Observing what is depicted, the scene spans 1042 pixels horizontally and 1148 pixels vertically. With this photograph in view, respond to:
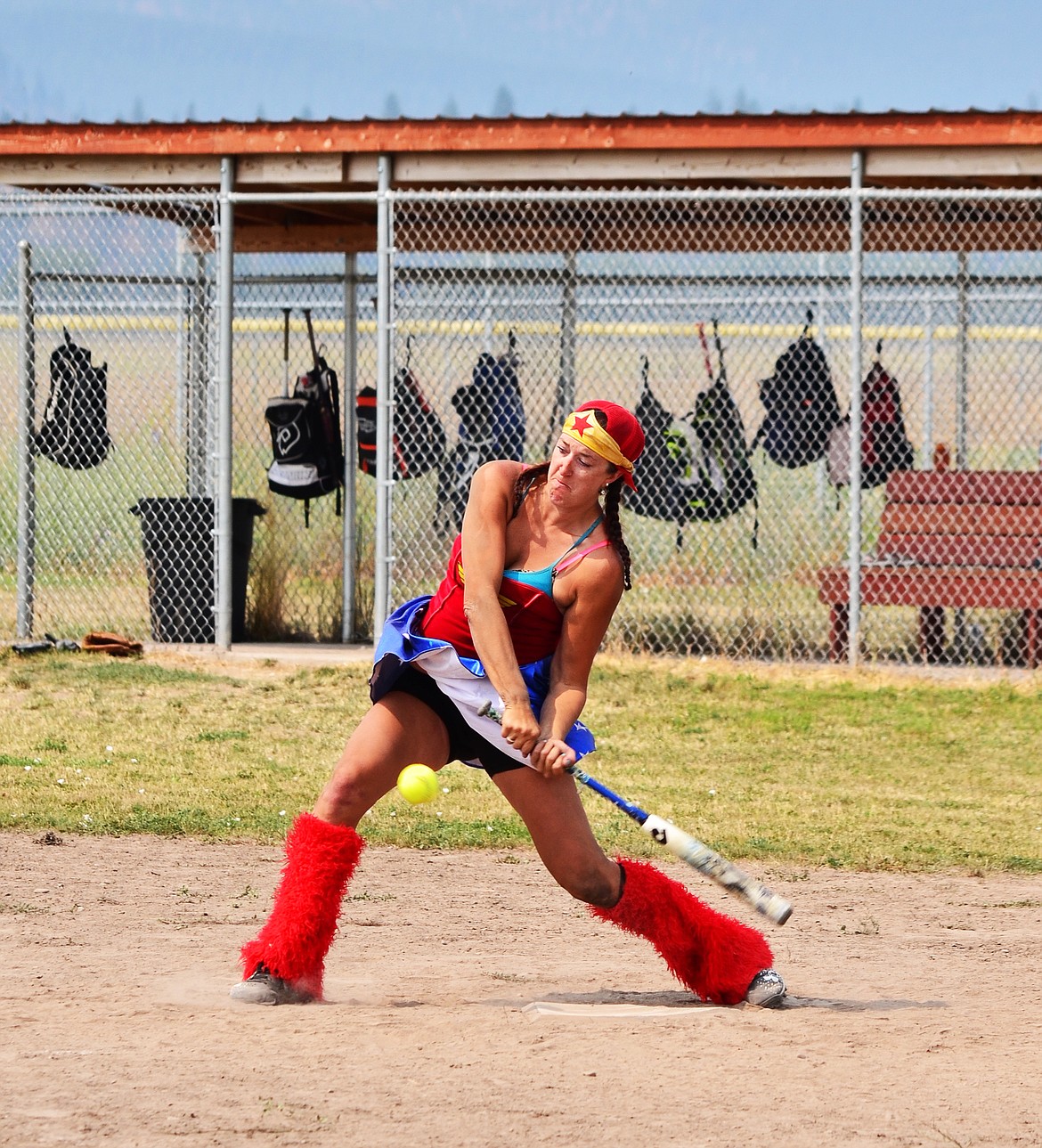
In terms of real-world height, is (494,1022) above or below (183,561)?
below

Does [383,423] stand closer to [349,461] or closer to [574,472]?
[349,461]

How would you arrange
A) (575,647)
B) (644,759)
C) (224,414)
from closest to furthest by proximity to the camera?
1. (575,647)
2. (644,759)
3. (224,414)

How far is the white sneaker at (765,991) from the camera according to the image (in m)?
5.04

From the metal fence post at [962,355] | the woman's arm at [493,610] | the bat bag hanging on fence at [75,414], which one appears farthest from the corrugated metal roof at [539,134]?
the woman's arm at [493,610]

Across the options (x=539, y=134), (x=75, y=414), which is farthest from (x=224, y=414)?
(x=539, y=134)

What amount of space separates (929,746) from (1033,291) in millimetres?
5289

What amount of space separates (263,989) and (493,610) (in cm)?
127

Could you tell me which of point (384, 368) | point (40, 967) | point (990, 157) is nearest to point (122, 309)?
point (384, 368)

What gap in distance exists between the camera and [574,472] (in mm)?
4664

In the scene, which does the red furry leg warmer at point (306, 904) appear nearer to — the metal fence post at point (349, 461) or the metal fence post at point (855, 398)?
the metal fence post at point (855, 398)

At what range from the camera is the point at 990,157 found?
37.0 ft

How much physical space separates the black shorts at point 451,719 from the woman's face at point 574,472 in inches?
25.5

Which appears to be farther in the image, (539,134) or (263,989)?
(539,134)

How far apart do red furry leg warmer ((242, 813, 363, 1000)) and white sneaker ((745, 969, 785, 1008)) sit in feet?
4.11
